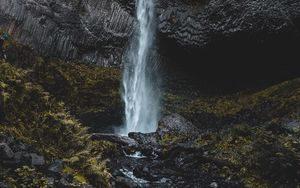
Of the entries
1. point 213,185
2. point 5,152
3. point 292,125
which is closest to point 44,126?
point 5,152

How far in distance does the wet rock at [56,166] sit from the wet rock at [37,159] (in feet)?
0.53

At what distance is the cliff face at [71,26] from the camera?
57.4 ft

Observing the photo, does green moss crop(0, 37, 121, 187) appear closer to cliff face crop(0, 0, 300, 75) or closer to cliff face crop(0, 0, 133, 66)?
cliff face crop(0, 0, 133, 66)

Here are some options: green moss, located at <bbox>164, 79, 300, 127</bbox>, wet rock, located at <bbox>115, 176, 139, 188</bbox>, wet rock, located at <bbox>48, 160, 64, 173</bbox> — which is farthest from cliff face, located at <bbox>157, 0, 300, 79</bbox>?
wet rock, located at <bbox>48, 160, 64, 173</bbox>

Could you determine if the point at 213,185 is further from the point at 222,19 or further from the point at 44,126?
the point at 222,19

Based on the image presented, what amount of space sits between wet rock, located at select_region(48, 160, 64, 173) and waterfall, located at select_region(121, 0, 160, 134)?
1313cm

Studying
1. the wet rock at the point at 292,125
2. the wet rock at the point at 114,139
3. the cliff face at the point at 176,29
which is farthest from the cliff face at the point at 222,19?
the wet rock at the point at 114,139

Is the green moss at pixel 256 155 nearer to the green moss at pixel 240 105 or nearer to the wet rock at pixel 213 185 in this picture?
the wet rock at pixel 213 185

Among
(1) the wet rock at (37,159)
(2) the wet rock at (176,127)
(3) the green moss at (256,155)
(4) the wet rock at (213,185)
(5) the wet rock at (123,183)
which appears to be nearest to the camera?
(1) the wet rock at (37,159)

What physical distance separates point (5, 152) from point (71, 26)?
1380 cm

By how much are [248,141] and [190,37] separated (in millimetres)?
7988

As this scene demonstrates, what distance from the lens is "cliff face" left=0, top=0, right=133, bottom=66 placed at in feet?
57.4

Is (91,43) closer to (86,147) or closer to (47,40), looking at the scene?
(47,40)

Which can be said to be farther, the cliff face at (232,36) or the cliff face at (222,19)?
the cliff face at (232,36)
